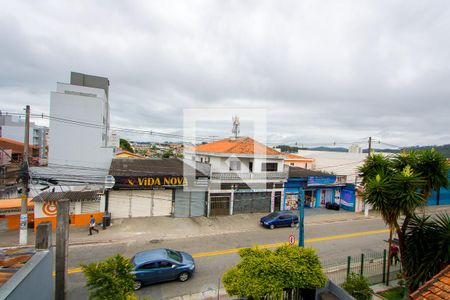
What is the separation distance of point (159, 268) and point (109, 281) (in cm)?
459

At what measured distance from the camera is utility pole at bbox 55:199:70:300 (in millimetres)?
8172

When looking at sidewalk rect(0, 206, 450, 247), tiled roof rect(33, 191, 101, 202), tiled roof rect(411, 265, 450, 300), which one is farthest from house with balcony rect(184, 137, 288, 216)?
tiled roof rect(411, 265, 450, 300)

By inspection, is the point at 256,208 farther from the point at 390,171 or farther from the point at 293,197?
the point at 390,171

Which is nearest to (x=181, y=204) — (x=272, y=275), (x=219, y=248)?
(x=219, y=248)

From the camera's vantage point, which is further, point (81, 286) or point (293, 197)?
point (293, 197)

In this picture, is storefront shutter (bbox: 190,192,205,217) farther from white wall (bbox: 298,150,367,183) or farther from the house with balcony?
white wall (bbox: 298,150,367,183)

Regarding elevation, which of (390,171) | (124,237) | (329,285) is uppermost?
(390,171)

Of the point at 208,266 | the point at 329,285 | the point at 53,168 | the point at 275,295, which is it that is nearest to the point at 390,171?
the point at 329,285

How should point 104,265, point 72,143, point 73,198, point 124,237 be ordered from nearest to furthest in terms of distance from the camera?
point 104,265, point 124,237, point 73,198, point 72,143

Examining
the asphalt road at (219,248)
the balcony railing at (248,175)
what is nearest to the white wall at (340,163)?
the asphalt road at (219,248)

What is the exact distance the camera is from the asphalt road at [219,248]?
35.6ft

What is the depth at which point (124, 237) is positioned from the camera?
16719mm

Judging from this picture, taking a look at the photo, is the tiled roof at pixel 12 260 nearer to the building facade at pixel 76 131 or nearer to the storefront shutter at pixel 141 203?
the storefront shutter at pixel 141 203

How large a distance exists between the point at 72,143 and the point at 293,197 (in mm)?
25198
